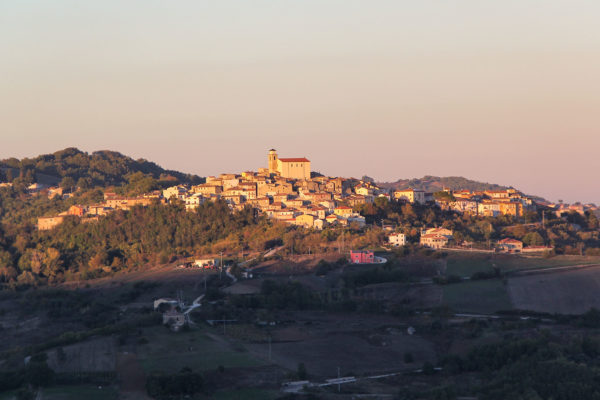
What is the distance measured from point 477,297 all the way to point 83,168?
273ft

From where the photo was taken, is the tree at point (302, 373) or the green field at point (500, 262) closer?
the tree at point (302, 373)

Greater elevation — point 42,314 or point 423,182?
point 423,182

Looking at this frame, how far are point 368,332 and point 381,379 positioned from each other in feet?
24.6

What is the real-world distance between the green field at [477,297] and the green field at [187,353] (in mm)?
14433

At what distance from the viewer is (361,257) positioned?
63625 millimetres

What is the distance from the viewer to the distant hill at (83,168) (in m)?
118

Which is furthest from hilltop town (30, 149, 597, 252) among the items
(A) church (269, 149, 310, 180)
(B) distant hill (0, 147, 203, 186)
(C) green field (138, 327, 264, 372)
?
(C) green field (138, 327, 264, 372)

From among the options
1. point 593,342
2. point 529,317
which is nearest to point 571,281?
point 529,317

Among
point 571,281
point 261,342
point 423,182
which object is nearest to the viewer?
point 261,342

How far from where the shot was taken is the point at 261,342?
4494cm

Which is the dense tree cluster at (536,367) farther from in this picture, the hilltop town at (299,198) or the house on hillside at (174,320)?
the hilltop town at (299,198)

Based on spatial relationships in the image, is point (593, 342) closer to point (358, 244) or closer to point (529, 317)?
point (529, 317)

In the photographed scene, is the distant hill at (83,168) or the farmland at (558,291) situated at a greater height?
the distant hill at (83,168)

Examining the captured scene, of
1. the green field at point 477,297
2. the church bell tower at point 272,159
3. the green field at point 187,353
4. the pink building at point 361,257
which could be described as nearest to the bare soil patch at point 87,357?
the green field at point 187,353
